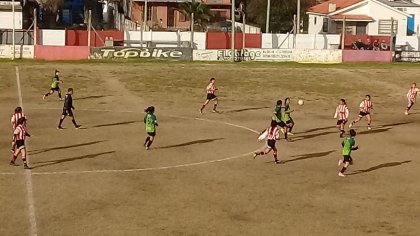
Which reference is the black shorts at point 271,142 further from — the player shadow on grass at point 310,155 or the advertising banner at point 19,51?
the advertising banner at point 19,51

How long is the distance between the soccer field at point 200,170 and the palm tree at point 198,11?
3804cm

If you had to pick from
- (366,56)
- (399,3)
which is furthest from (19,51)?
(399,3)

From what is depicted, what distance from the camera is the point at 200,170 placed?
982 inches

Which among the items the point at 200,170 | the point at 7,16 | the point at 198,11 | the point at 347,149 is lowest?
the point at 200,170

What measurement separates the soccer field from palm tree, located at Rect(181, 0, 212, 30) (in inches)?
1498

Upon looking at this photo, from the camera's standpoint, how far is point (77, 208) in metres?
19.9

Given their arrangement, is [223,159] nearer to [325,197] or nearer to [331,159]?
[331,159]

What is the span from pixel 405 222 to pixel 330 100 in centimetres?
2574

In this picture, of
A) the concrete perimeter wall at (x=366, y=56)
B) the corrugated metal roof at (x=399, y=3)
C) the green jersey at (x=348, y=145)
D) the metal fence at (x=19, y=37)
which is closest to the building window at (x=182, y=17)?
the corrugated metal roof at (x=399, y=3)

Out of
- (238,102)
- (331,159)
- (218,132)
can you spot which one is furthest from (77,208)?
(238,102)

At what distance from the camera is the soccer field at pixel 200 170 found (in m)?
19.1

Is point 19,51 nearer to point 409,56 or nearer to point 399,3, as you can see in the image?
point 409,56

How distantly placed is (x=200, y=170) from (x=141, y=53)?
3953 centimetres

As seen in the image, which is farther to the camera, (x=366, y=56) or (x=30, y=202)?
(x=366, y=56)
